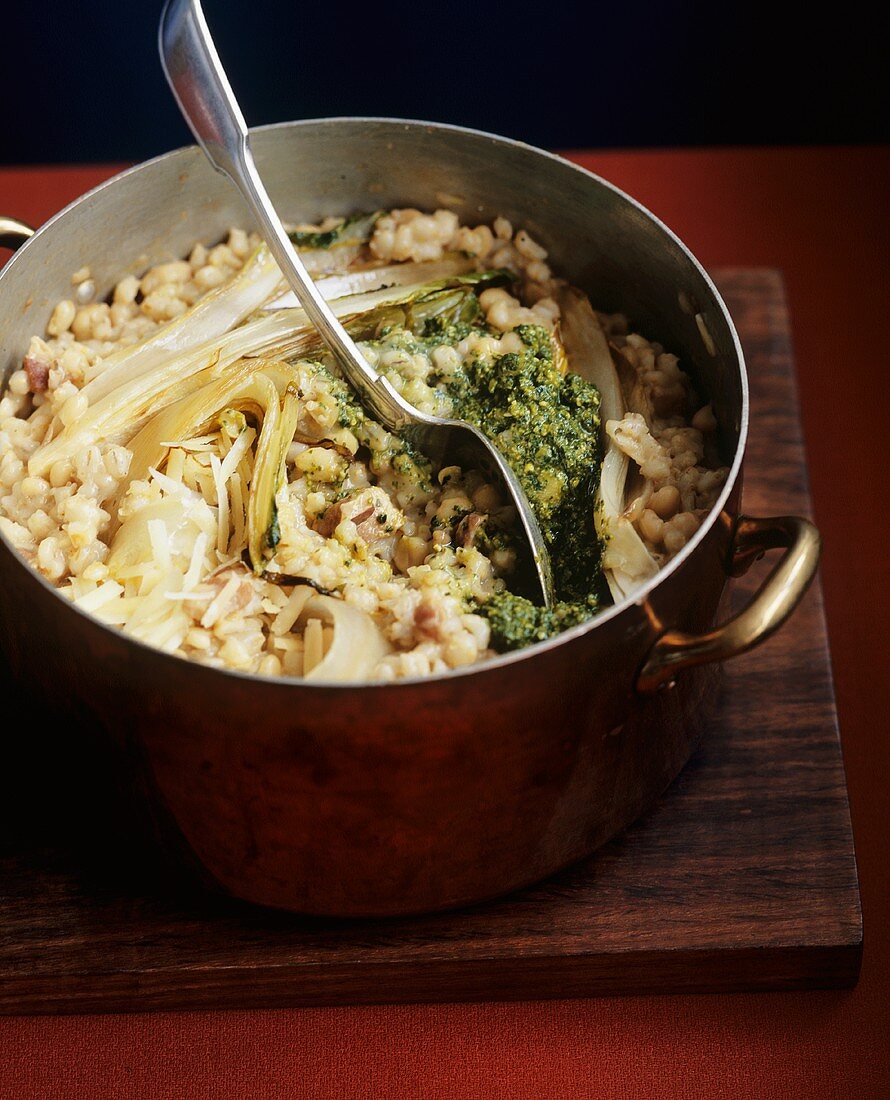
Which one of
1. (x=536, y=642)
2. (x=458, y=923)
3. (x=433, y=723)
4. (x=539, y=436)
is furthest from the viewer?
(x=539, y=436)

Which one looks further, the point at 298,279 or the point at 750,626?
the point at 298,279

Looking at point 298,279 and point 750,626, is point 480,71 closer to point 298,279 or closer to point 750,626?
point 298,279

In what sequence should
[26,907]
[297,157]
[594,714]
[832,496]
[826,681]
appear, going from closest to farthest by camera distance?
[594,714]
[26,907]
[826,681]
[297,157]
[832,496]

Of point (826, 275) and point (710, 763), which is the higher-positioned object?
point (826, 275)

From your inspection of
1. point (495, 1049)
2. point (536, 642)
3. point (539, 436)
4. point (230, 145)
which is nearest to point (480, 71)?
point (230, 145)

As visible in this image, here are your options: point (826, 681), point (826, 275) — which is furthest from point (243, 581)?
point (826, 275)

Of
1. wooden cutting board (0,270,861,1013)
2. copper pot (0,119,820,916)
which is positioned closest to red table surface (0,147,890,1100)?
wooden cutting board (0,270,861,1013)

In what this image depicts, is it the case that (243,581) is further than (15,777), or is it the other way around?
(15,777)

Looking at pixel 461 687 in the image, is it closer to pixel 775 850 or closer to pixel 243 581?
pixel 243 581
